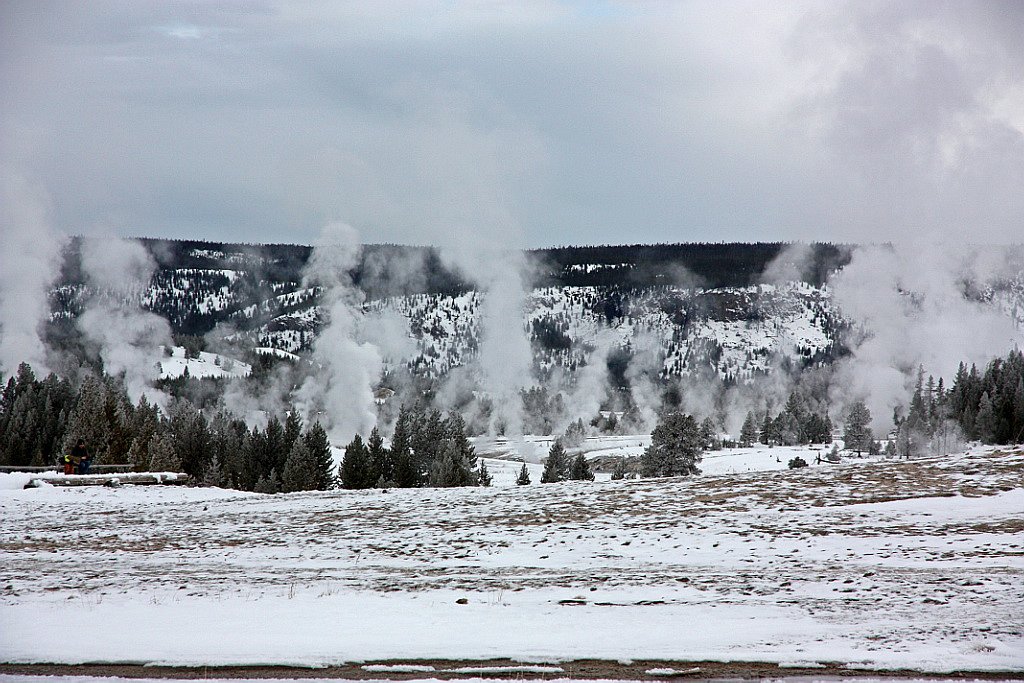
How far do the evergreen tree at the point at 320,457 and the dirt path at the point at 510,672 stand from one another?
190ft

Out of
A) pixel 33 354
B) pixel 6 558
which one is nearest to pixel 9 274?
pixel 33 354

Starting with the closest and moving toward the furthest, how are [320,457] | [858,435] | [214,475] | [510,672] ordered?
[510,672], [214,475], [320,457], [858,435]

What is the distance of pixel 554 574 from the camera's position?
17.6 m

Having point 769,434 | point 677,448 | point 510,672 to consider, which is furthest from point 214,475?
point 769,434

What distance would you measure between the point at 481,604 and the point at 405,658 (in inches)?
128

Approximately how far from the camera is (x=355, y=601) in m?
15.3

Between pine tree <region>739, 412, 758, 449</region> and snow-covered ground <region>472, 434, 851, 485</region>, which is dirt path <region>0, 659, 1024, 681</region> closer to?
snow-covered ground <region>472, 434, 851, 485</region>

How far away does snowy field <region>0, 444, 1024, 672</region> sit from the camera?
12.2 m

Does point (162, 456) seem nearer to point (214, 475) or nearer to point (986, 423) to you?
point (214, 475)

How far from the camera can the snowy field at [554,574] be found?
1225cm

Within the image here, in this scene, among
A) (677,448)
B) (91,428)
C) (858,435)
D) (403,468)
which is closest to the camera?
(677,448)

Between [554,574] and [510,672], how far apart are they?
6.54m

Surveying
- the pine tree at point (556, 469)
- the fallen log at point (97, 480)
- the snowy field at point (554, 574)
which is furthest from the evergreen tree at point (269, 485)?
the snowy field at point (554, 574)

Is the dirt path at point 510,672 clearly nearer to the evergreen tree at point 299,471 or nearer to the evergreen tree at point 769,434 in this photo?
the evergreen tree at point 299,471
